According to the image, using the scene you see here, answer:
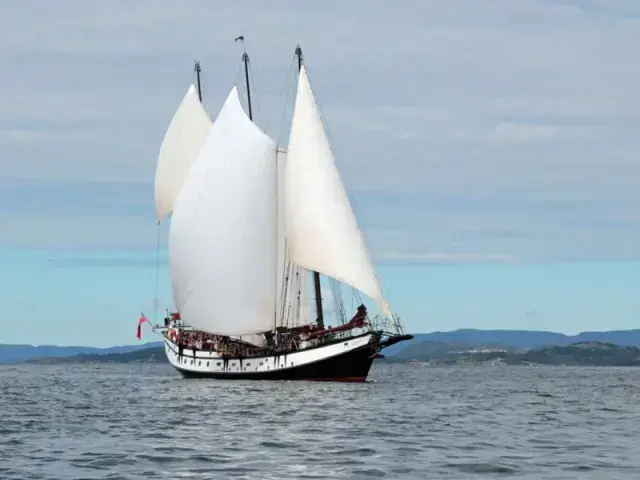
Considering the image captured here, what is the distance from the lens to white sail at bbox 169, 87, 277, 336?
4210 inches

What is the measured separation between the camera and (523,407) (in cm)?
7988

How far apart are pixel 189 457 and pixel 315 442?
7432 mm

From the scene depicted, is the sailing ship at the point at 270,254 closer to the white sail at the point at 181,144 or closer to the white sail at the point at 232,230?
the white sail at the point at 232,230

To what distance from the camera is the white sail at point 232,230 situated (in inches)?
4210

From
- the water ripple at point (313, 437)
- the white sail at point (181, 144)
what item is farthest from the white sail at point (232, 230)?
the white sail at point (181, 144)

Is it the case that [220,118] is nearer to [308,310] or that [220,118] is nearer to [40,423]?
[308,310]

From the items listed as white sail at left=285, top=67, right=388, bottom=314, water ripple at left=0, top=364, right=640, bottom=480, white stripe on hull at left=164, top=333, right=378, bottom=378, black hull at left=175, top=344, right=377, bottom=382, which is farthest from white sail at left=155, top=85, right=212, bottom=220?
water ripple at left=0, top=364, right=640, bottom=480

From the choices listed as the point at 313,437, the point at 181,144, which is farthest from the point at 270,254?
the point at 313,437

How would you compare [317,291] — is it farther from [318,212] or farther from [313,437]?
[313,437]

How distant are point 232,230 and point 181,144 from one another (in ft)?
97.9

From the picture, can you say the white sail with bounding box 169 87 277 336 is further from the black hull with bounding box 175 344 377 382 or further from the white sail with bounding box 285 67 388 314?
the black hull with bounding box 175 344 377 382

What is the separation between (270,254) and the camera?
4254 inches

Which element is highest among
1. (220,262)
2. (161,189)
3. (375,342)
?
(161,189)

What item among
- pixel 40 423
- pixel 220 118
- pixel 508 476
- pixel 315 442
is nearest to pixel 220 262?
pixel 220 118
